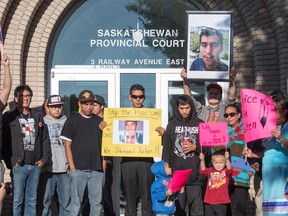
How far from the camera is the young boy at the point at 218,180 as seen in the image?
8.30 m

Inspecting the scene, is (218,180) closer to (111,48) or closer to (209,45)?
(209,45)

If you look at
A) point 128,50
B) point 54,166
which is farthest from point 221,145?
point 128,50

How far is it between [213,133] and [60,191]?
2.42m

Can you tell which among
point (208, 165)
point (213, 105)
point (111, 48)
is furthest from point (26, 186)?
point (111, 48)

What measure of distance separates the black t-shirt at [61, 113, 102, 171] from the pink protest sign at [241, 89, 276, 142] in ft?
7.68

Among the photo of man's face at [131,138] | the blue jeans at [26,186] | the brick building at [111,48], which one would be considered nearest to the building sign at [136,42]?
the brick building at [111,48]

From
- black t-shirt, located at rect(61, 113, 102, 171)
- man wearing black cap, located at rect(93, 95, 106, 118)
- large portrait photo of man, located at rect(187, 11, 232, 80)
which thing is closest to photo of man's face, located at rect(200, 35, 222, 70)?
large portrait photo of man, located at rect(187, 11, 232, 80)

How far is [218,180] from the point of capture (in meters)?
8.31

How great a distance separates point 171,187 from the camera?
811 cm

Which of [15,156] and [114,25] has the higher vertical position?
[114,25]

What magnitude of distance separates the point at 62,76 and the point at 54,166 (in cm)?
242

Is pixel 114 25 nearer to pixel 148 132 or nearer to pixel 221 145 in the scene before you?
pixel 148 132

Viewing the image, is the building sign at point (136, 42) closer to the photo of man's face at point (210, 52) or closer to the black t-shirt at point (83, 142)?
the photo of man's face at point (210, 52)

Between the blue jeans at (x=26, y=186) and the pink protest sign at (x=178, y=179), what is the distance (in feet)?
6.12
